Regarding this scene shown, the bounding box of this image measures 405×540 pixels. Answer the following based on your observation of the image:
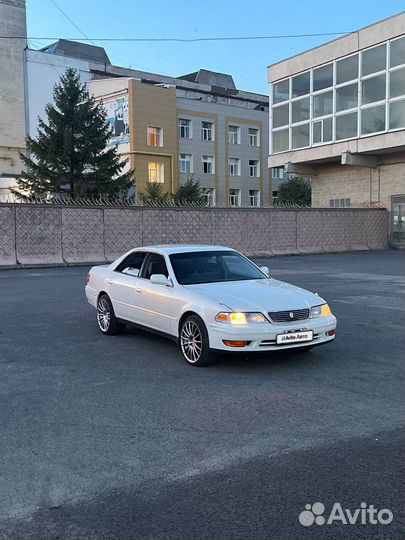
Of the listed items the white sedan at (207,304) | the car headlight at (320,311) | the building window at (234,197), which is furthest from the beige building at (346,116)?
the car headlight at (320,311)

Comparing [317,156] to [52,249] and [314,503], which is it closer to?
[52,249]

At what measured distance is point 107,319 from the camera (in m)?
8.78

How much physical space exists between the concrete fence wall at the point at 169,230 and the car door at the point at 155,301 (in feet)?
48.4

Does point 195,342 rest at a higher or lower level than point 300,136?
lower

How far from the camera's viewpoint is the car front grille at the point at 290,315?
6.45m

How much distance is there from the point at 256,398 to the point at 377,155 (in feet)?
96.7

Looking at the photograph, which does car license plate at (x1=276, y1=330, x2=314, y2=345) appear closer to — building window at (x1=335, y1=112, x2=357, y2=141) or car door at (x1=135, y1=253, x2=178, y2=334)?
Answer: car door at (x1=135, y1=253, x2=178, y2=334)

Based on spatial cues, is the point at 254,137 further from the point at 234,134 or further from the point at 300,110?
the point at 300,110

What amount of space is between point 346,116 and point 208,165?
2640 cm

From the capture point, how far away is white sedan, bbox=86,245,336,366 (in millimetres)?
6410

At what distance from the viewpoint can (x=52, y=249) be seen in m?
22.5

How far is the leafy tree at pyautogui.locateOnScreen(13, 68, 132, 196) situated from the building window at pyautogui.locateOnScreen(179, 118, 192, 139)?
1751cm

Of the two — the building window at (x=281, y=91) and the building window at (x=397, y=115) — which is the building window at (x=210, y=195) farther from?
the building window at (x=397, y=115)

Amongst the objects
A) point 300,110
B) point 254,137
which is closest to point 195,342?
point 300,110
